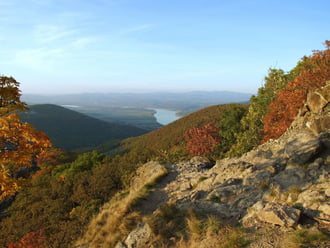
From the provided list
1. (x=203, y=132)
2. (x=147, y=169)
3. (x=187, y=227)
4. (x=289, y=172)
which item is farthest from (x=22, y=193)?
(x=289, y=172)

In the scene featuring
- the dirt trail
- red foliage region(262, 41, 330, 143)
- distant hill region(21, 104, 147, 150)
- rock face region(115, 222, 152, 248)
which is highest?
red foliage region(262, 41, 330, 143)

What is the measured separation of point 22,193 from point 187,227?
28235 millimetres

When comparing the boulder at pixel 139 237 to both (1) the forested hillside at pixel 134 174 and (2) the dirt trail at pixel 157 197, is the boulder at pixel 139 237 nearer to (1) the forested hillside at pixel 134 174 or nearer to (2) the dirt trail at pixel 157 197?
(1) the forested hillside at pixel 134 174

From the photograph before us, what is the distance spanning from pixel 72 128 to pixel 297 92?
136386mm

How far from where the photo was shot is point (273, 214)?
564cm

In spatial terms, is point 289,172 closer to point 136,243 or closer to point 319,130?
point 319,130

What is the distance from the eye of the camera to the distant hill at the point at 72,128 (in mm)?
117181

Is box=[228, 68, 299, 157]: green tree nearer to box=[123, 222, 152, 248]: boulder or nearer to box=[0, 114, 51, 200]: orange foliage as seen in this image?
box=[123, 222, 152, 248]: boulder

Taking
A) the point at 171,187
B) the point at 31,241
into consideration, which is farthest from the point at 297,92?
the point at 31,241

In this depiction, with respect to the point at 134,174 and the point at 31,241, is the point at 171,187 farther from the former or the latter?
the point at 31,241

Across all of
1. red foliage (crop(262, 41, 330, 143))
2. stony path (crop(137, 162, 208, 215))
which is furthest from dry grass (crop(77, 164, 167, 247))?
red foliage (crop(262, 41, 330, 143))

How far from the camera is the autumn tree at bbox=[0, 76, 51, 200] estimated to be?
7461mm

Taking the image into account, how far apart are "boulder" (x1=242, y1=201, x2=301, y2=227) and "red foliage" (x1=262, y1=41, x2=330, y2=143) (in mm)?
11256

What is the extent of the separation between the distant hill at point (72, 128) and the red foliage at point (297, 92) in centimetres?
10363
